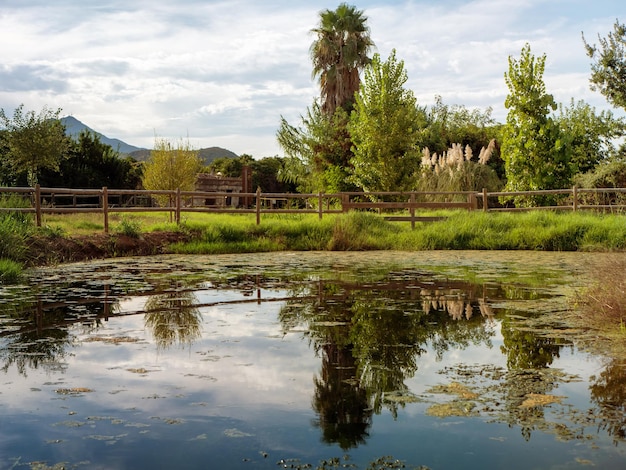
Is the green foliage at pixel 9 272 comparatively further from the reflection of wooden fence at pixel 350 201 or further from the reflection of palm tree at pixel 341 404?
the reflection of palm tree at pixel 341 404

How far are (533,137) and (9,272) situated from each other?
17.8 metres

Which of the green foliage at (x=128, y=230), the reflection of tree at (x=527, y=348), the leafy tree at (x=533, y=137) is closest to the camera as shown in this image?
the reflection of tree at (x=527, y=348)

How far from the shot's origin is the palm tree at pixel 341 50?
1383 inches

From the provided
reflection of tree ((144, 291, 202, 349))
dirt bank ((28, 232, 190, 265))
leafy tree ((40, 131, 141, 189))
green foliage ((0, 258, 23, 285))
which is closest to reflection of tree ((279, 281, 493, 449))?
reflection of tree ((144, 291, 202, 349))

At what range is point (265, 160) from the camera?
52750mm

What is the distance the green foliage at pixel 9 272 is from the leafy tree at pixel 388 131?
16.7 m

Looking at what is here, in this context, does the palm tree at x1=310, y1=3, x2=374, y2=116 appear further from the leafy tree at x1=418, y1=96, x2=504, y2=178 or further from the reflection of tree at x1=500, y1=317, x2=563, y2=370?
the reflection of tree at x1=500, y1=317, x2=563, y2=370

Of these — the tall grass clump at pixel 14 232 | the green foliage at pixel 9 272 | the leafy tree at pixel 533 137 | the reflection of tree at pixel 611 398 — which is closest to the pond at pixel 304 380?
the reflection of tree at pixel 611 398

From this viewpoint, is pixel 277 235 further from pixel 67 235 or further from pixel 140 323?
pixel 140 323

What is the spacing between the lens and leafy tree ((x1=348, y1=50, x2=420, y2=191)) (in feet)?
86.1

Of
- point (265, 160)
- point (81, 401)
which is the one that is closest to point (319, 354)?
point (81, 401)

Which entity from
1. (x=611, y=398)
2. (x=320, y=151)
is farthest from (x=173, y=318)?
(x=320, y=151)

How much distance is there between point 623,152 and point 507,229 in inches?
533

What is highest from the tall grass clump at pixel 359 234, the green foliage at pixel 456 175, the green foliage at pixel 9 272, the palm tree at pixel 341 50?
the palm tree at pixel 341 50
